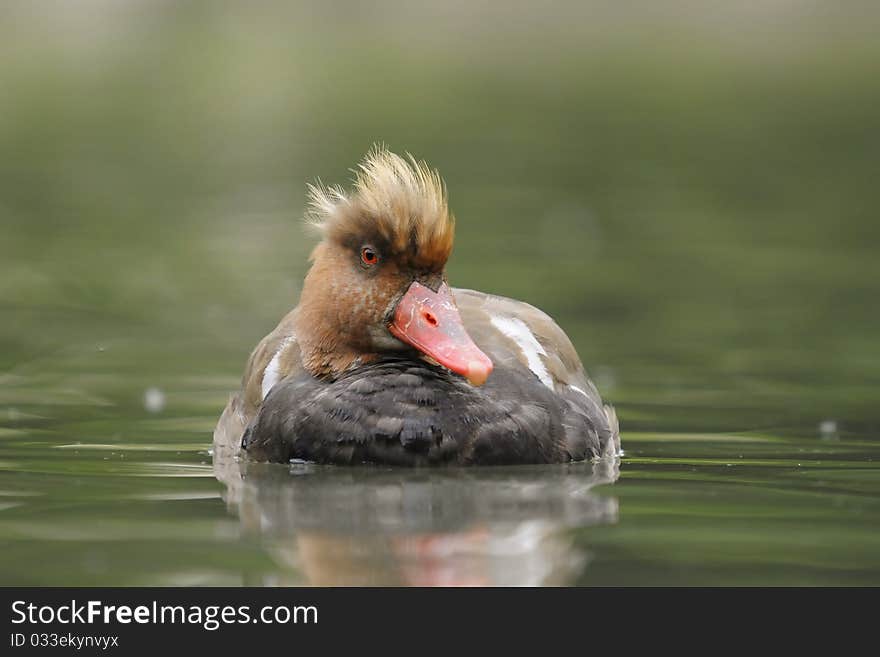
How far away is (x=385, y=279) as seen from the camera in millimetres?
9078

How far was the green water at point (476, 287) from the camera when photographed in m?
7.32

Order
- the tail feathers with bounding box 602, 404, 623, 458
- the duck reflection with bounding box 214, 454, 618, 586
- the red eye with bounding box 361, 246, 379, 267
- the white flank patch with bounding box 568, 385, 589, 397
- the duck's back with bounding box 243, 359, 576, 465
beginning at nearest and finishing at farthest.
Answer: the duck reflection with bounding box 214, 454, 618, 586 < the duck's back with bounding box 243, 359, 576, 465 < the red eye with bounding box 361, 246, 379, 267 < the tail feathers with bounding box 602, 404, 623, 458 < the white flank patch with bounding box 568, 385, 589, 397

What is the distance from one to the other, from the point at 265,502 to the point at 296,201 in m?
13.7

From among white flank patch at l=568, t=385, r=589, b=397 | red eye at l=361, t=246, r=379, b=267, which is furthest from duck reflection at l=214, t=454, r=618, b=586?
red eye at l=361, t=246, r=379, b=267

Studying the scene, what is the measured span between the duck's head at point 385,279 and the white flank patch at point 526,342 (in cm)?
64

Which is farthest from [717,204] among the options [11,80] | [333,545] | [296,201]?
[11,80]

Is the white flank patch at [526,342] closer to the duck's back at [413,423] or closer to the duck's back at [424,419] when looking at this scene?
the duck's back at [424,419]

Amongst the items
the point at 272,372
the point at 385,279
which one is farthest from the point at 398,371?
the point at 272,372

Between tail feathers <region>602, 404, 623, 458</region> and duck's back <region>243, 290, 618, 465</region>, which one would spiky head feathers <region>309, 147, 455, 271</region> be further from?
tail feathers <region>602, 404, 623, 458</region>

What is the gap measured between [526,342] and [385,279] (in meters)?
0.97

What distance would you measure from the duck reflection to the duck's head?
2.12ft

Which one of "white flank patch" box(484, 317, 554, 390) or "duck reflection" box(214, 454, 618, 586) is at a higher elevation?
"white flank patch" box(484, 317, 554, 390)

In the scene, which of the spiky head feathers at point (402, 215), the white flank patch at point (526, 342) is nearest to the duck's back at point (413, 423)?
the white flank patch at point (526, 342)

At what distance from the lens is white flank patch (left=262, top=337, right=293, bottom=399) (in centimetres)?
943
